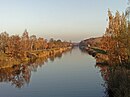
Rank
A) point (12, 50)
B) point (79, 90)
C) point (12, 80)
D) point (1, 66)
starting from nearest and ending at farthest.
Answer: point (79, 90) < point (12, 80) < point (1, 66) < point (12, 50)

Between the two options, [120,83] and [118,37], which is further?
[118,37]

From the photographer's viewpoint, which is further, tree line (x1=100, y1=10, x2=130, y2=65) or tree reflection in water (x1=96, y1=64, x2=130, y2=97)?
tree line (x1=100, y1=10, x2=130, y2=65)

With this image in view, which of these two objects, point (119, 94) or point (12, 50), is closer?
point (119, 94)

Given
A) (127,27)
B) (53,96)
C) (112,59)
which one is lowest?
(53,96)

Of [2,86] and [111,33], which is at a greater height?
[111,33]

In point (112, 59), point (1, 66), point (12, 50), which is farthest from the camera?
point (12, 50)

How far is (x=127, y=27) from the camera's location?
64.4 feet

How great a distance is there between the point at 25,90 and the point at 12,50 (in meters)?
27.6

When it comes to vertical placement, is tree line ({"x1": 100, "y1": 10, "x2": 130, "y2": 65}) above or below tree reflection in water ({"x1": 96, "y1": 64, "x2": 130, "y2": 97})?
above

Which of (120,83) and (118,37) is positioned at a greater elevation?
(118,37)

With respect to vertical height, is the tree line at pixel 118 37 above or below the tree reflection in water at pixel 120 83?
above

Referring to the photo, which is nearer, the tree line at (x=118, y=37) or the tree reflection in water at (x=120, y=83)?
the tree reflection in water at (x=120, y=83)

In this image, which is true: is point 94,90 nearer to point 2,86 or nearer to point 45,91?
point 45,91

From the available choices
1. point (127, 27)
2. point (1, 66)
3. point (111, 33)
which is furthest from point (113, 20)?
point (1, 66)
